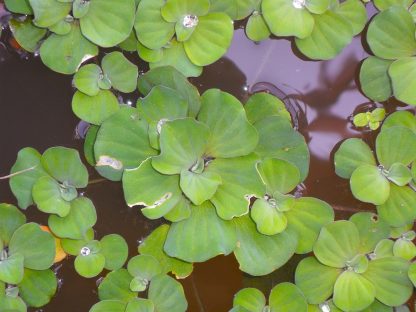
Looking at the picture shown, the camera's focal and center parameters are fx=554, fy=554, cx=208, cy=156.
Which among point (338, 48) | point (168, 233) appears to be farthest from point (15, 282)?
point (338, 48)

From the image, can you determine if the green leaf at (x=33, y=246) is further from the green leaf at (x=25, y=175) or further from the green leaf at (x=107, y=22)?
the green leaf at (x=107, y=22)

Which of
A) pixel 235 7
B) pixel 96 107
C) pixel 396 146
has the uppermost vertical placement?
pixel 235 7

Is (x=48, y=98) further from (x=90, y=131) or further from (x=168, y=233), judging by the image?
(x=168, y=233)

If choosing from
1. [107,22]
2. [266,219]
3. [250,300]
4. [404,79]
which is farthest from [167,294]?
[404,79]

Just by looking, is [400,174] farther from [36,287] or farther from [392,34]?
[36,287]

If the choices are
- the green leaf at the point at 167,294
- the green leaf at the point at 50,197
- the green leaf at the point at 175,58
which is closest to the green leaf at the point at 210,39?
the green leaf at the point at 175,58
